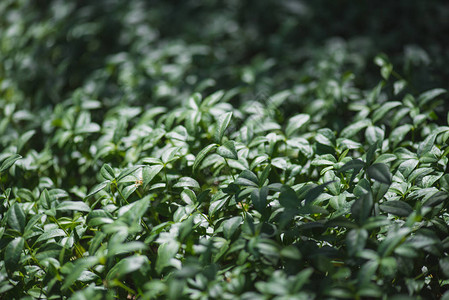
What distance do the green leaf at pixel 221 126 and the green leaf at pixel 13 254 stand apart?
744mm

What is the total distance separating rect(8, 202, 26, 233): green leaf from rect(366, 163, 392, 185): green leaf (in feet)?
3.82

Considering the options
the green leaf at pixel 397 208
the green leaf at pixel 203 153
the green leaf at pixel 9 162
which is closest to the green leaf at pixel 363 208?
the green leaf at pixel 397 208

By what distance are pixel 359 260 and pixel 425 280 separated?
0.95 ft

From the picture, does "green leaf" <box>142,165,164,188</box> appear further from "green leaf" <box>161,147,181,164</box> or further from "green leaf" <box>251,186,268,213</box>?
"green leaf" <box>251,186,268,213</box>

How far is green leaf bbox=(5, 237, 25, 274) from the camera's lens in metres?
1.18

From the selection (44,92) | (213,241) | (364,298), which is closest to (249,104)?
(213,241)

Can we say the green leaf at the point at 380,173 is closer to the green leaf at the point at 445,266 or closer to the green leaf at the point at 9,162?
the green leaf at the point at 445,266

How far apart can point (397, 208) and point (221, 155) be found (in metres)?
0.60

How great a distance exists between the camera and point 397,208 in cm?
118

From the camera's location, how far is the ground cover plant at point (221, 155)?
1111 mm

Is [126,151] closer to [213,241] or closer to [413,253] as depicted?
[213,241]

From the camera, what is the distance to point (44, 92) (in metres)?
2.55

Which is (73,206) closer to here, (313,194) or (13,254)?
(13,254)

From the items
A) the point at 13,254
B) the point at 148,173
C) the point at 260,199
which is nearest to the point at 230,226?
the point at 260,199
